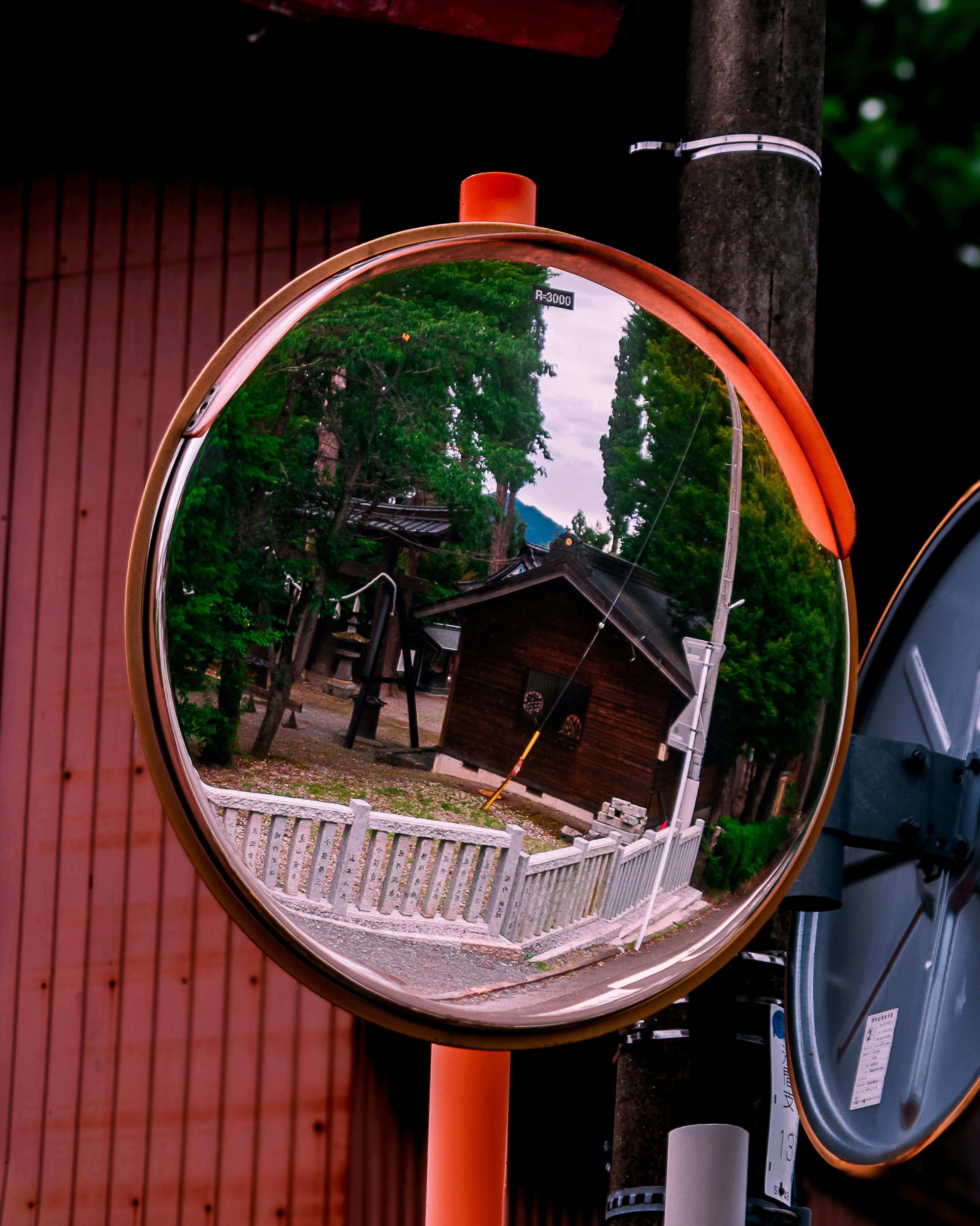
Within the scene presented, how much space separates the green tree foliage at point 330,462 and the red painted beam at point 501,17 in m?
0.59

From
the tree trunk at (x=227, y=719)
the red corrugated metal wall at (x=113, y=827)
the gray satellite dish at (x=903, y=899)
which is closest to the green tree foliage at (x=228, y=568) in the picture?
the tree trunk at (x=227, y=719)

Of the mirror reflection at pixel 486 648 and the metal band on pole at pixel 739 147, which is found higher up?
the metal band on pole at pixel 739 147

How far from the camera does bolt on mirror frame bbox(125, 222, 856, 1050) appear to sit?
1.52 ft

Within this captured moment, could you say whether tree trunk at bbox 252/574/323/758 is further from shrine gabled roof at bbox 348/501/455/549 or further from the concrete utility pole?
the concrete utility pole

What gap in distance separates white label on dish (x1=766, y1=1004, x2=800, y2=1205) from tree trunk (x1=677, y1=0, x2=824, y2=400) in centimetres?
52

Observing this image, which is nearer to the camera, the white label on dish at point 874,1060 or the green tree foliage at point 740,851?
the green tree foliage at point 740,851

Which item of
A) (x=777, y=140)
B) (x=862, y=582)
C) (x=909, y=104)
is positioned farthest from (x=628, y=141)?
(x=909, y=104)

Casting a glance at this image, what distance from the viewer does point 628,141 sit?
797 mm

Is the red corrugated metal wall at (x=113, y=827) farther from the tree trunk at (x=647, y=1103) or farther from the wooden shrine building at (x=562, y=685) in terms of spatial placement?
the wooden shrine building at (x=562, y=685)

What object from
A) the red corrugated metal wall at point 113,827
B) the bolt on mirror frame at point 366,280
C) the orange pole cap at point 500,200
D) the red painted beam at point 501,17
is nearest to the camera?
the bolt on mirror frame at point 366,280

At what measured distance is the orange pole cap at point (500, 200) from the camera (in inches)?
22.7

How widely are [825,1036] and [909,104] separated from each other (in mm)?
6625

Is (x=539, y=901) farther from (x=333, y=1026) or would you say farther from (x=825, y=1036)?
(x=333, y=1026)

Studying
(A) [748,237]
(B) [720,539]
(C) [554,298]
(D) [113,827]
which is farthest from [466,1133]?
(D) [113,827]
